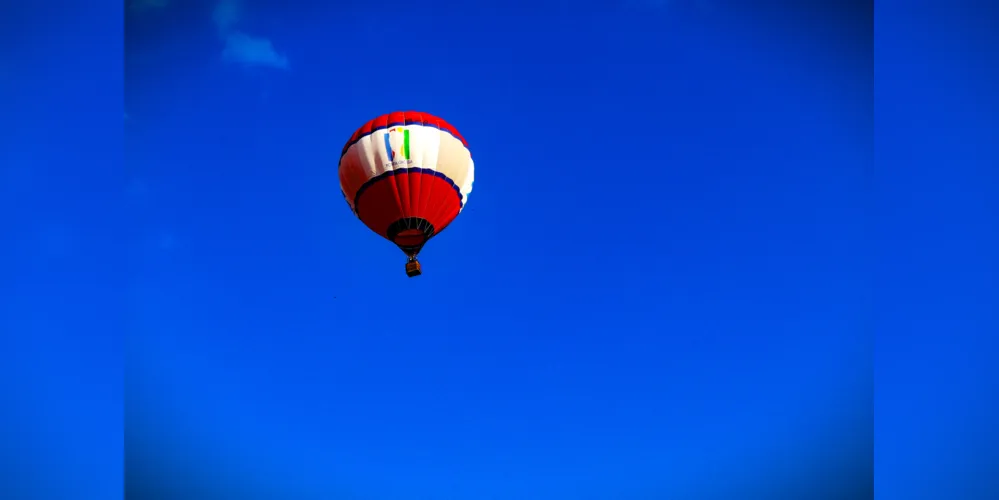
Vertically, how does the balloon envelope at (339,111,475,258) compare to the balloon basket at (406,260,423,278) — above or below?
above

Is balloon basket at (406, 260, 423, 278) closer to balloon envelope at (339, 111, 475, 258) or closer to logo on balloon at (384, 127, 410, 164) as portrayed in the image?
balloon envelope at (339, 111, 475, 258)

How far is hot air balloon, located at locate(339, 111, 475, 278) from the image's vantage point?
11672mm

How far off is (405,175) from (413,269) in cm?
190

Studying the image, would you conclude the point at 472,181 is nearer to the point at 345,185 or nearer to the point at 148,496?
the point at 345,185

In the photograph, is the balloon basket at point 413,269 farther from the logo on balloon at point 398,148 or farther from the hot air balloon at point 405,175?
the logo on balloon at point 398,148

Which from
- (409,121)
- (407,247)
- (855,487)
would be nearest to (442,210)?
(407,247)

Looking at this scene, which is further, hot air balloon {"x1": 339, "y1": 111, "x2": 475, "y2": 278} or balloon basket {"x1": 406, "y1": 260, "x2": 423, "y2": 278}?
balloon basket {"x1": 406, "y1": 260, "x2": 423, "y2": 278}

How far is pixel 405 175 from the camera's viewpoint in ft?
38.2

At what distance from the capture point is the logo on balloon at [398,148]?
11.6 meters

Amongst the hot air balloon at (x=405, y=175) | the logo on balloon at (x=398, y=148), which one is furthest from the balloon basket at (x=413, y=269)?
Answer: the logo on balloon at (x=398, y=148)

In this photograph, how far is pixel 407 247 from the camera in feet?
40.5

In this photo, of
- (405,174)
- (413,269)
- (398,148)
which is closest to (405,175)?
(405,174)

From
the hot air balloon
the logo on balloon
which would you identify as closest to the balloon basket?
the hot air balloon

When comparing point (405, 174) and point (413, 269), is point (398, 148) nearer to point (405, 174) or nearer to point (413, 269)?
point (405, 174)
